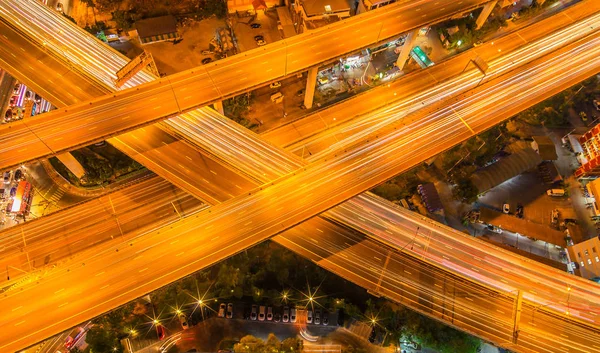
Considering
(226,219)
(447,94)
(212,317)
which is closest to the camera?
(226,219)

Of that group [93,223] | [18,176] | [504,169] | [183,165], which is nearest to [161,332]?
[93,223]

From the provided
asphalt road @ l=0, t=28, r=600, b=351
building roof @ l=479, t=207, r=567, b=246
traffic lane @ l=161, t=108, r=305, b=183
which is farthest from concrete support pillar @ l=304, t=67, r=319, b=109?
building roof @ l=479, t=207, r=567, b=246

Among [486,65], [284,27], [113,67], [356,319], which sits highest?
[284,27]

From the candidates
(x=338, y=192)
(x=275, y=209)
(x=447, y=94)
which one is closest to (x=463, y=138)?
(x=447, y=94)

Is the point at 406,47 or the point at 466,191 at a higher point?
the point at 406,47

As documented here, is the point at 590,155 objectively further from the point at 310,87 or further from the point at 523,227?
the point at 310,87

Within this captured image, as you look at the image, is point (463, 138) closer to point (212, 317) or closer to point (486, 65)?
point (486, 65)
